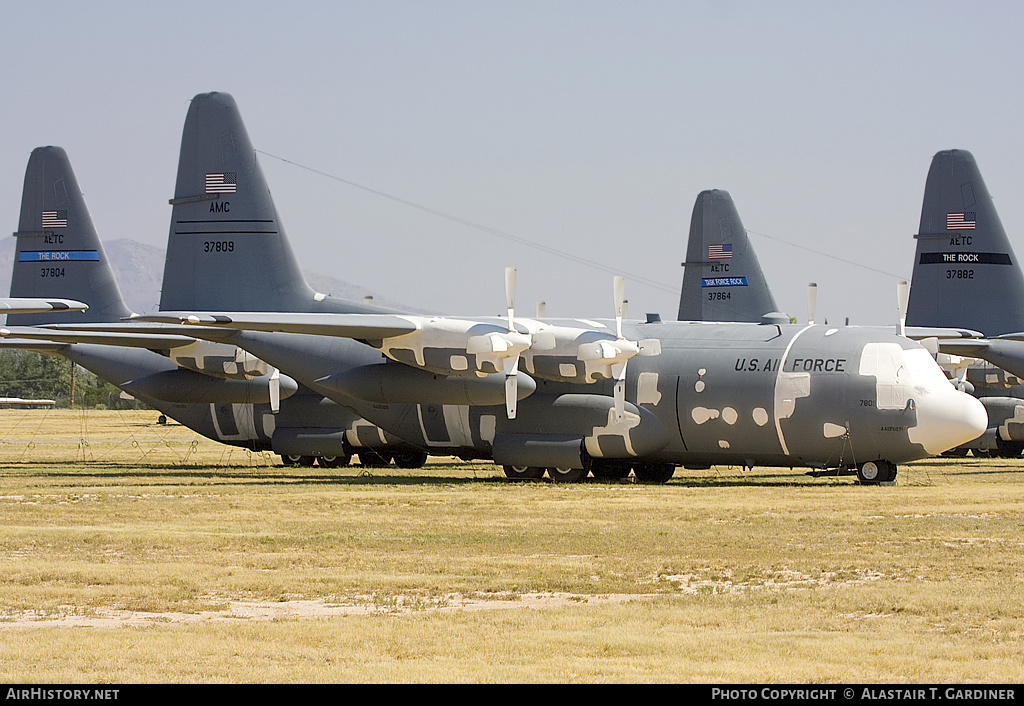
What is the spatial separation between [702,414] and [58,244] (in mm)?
19239

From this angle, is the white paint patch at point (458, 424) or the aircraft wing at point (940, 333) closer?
the white paint patch at point (458, 424)

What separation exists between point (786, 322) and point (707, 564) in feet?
48.4

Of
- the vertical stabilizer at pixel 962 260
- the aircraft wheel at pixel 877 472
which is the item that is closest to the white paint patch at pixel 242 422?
the aircraft wheel at pixel 877 472

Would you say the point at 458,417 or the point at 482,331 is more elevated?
the point at 482,331

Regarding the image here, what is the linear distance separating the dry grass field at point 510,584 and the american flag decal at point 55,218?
13.2 m

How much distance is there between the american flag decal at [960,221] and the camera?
128ft

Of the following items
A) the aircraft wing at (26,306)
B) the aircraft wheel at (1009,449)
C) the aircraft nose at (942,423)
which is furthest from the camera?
the aircraft wheel at (1009,449)

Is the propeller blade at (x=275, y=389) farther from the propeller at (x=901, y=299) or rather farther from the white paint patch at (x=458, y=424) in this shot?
the propeller at (x=901, y=299)

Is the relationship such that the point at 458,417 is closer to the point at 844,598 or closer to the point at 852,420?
the point at 852,420

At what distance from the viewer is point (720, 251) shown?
39125mm

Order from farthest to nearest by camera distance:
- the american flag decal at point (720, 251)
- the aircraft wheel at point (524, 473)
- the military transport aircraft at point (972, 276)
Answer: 1. the american flag decal at point (720, 251)
2. the military transport aircraft at point (972, 276)
3. the aircraft wheel at point (524, 473)
